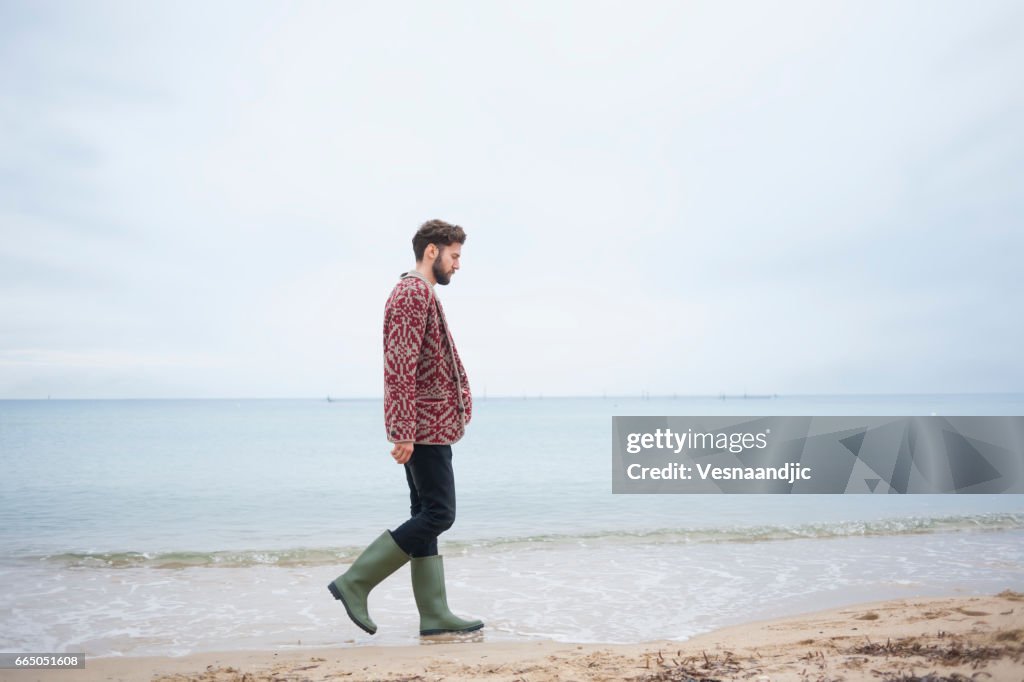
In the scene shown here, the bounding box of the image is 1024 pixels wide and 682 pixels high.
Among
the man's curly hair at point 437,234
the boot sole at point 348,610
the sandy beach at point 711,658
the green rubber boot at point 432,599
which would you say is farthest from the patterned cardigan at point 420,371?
the sandy beach at point 711,658

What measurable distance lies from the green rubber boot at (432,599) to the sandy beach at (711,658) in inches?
3.2

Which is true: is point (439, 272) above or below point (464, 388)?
above

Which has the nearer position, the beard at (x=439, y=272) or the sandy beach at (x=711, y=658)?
the sandy beach at (x=711, y=658)

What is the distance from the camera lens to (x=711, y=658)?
2.99m

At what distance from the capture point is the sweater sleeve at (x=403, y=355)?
11.1 ft

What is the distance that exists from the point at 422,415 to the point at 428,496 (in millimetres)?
381

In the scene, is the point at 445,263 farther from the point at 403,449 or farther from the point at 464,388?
the point at 403,449

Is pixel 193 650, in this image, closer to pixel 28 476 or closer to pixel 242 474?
pixel 242 474

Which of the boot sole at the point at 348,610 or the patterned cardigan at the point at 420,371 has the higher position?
the patterned cardigan at the point at 420,371

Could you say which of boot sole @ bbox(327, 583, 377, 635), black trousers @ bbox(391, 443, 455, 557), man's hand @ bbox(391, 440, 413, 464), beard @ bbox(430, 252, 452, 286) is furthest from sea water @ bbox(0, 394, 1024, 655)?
beard @ bbox(430, 252, 452, 286)

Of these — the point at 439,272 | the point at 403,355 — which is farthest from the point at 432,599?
the point at 439,272

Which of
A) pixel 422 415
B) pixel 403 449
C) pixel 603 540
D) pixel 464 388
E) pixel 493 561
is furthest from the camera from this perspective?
pixel 603 540

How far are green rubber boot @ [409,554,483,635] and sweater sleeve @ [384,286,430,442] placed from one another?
29.4 inches

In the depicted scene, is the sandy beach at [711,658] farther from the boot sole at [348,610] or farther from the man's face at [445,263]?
the man's face at [445,263]
